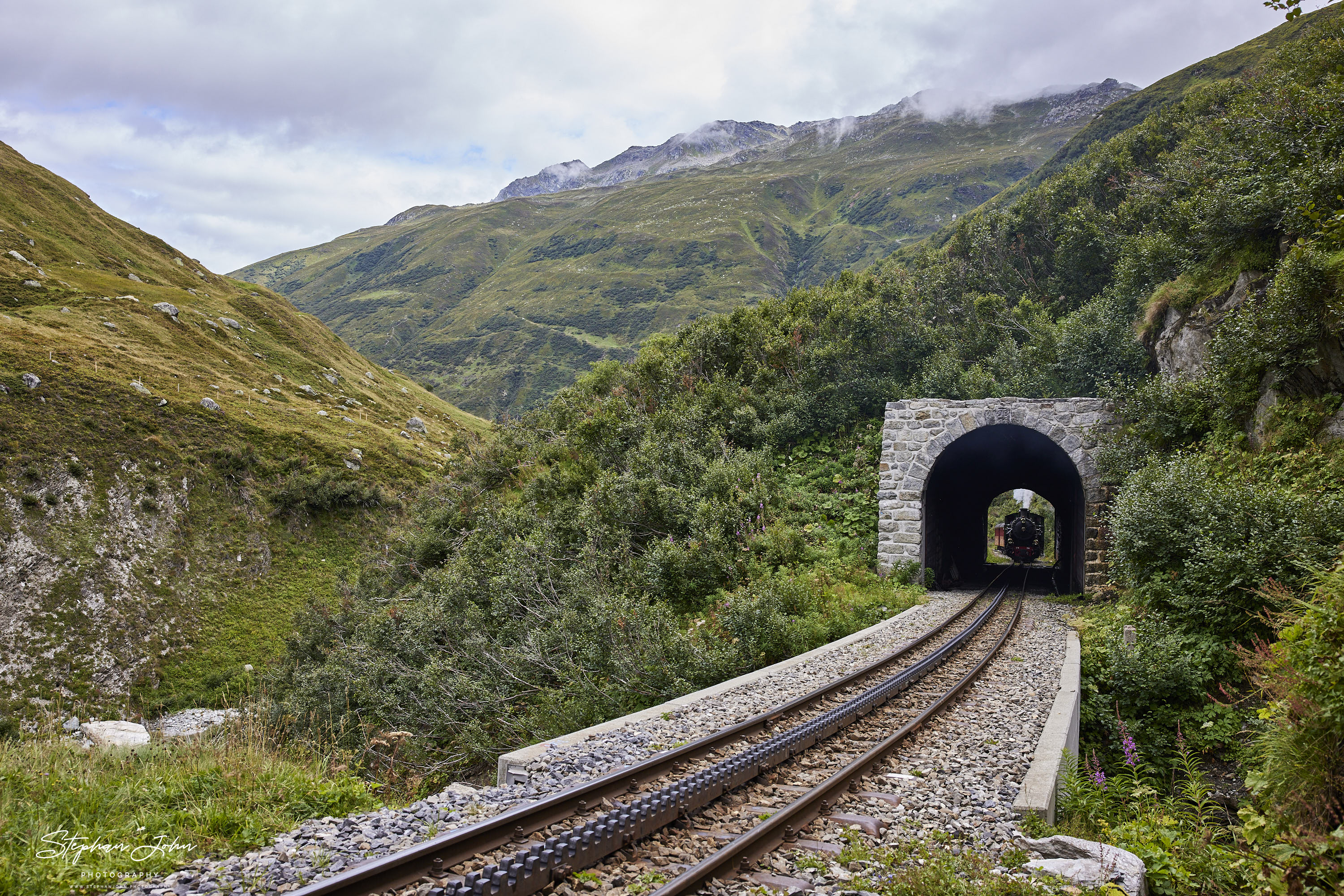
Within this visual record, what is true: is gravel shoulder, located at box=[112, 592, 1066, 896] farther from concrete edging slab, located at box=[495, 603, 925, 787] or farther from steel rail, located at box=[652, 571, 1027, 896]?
steel rail, located at box=[652, 571, 1027, 896]

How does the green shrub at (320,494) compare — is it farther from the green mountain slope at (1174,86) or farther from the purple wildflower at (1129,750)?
the green mountain slope at (1174,86)

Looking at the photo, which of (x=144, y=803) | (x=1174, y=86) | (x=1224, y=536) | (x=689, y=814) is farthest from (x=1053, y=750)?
(x=1174, y=86)

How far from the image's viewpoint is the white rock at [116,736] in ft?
22.6

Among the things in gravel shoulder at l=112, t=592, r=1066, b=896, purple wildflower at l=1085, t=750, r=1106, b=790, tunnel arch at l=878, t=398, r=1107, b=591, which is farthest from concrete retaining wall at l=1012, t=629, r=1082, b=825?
tunnel arch at l=878, t=398, r=1107, b=591

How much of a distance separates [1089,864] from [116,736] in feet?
41.0

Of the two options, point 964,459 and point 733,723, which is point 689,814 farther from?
point 964,459

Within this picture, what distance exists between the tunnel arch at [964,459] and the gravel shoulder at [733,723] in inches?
284

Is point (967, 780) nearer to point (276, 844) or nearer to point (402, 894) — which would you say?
point (402, 894)

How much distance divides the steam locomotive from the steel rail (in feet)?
87.7

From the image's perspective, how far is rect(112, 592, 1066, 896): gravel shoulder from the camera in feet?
13.0

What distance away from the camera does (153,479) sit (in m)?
36.1

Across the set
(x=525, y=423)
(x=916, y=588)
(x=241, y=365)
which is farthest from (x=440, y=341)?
(x=916, y=588)

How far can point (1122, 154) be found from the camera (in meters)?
26.5

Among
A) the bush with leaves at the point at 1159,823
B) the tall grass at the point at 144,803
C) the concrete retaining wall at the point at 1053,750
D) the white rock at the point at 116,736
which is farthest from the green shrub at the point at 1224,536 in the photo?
the white rock at the point at 116,736
